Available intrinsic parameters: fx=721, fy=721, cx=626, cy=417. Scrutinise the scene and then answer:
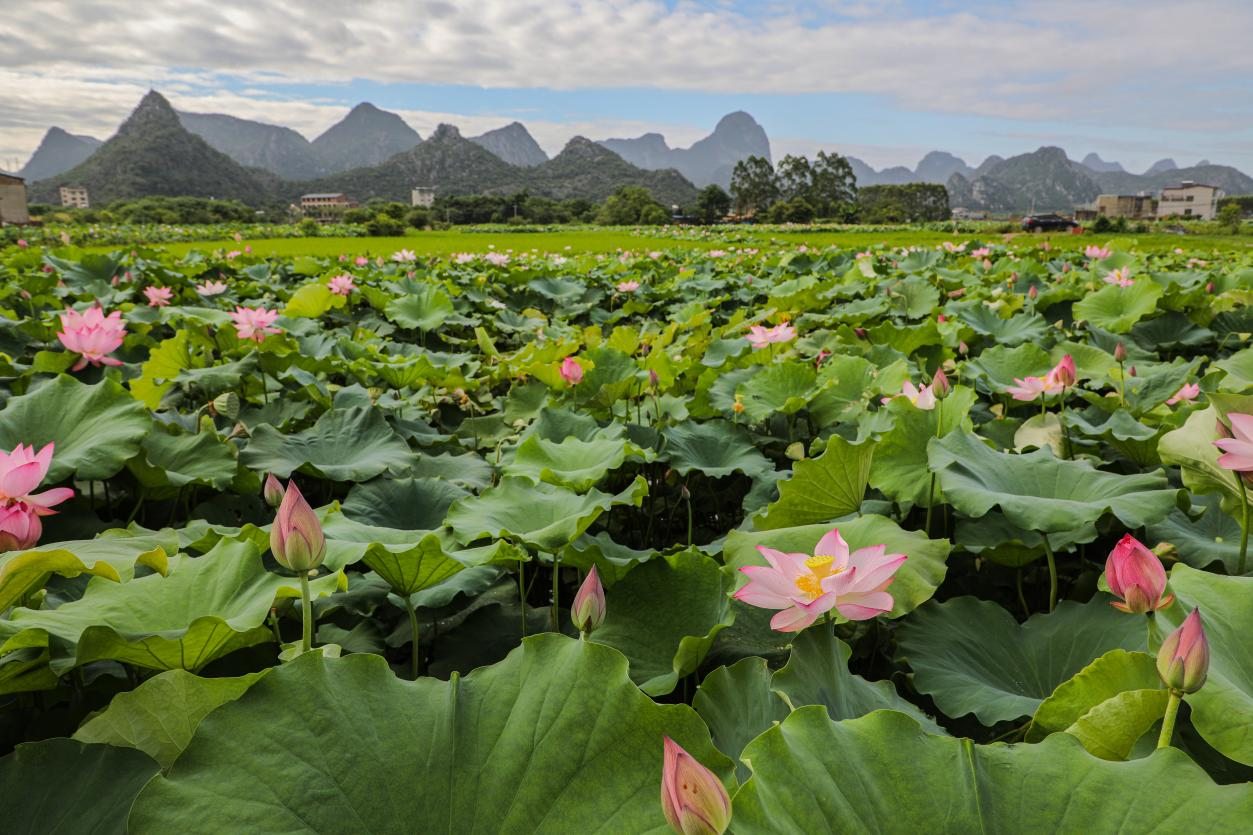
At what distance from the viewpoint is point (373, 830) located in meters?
0.60

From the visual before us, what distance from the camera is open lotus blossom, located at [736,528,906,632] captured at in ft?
2.57

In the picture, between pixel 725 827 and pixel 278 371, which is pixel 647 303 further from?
pixel 725 827

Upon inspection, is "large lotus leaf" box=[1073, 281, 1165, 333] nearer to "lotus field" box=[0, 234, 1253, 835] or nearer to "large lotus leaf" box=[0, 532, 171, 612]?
"lotus field" box=[0, 234, 1253, 835]

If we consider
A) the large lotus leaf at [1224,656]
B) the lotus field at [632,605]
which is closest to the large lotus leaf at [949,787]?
the lotus field at [632,605]

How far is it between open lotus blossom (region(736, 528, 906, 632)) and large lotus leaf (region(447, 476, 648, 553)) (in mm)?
355

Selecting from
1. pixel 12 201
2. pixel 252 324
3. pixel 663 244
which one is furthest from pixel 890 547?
pixel 12 201

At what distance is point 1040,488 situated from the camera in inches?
52.5

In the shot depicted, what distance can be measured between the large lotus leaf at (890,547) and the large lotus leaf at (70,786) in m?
0.74

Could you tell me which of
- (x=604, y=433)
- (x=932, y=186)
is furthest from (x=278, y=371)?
(x=932, y=186)

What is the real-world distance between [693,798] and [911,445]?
45.3 inches

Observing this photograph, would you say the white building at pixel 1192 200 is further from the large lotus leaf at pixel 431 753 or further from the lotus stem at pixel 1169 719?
the large lotus leaf at pixel 431 753

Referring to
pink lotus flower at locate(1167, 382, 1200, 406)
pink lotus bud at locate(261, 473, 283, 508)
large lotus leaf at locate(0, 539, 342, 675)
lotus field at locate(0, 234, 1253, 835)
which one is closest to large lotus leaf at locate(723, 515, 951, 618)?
lotus field at locate(0, 234, 1253, 835)

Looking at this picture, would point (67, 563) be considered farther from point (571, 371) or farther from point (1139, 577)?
point (571, 371)

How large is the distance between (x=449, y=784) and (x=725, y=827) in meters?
0.26
